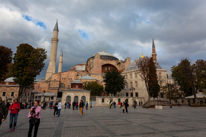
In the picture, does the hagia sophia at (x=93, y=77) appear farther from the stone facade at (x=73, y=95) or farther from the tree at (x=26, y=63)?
the tree at (x=26, y=63)

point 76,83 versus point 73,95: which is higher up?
point 76,83

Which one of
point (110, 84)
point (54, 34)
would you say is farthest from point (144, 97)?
point (54, 34)

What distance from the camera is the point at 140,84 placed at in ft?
117

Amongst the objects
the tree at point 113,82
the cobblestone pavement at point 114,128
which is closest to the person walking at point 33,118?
the cobblestone pavement at point 114,128

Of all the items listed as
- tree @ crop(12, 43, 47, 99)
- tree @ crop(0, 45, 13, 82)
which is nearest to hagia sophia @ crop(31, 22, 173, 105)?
tree @ crop(12, 43, 47, 99)

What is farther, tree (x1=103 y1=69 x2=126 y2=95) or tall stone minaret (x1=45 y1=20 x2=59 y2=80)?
tall stone minaret (x1=45 y1=20 x2=59 y2=80)

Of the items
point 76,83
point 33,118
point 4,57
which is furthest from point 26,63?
point 33,118

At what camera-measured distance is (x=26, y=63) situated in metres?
21.5

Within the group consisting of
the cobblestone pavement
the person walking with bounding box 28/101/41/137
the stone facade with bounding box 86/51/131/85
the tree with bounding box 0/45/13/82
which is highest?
the stone facade with bounding box 86/51/131/85

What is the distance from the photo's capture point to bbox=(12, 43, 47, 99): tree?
67.7 ft

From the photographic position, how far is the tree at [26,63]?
20.6 meters

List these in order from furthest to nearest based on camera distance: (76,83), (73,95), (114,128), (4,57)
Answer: (76,83), (73,95), (4,57), (114,128)

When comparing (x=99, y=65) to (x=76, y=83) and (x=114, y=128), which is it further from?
(x=114, y=128)

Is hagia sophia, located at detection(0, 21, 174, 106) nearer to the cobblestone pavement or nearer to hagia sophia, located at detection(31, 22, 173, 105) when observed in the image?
hagia sophia, located at detection(31, 22, 173, 105)
